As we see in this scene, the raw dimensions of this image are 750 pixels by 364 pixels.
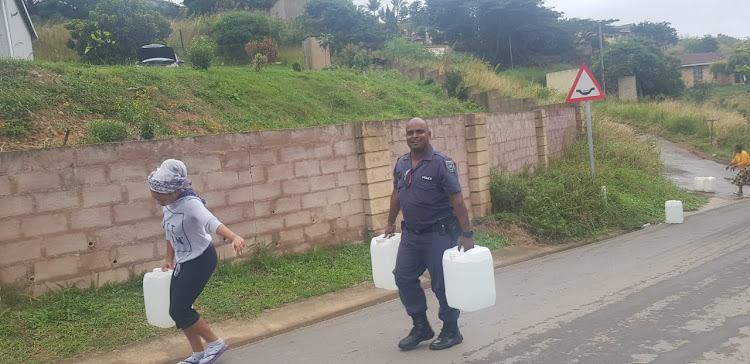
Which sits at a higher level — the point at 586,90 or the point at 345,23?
the point at 345,23

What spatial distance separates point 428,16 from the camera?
3931cm

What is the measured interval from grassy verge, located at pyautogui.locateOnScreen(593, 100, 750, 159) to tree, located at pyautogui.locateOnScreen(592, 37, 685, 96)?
8181 millimetres

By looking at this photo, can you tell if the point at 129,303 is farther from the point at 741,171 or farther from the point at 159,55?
the point at 741,171

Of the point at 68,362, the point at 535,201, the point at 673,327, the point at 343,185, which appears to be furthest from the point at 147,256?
the point at 535,201

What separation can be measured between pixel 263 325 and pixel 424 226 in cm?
197

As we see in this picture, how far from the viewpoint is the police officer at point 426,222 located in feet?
13.2

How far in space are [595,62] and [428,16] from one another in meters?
11.5

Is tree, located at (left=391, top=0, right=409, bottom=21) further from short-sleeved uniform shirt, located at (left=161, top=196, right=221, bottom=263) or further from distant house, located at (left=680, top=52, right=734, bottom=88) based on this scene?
short-sleeved uniform shirt, located at (left=161, top=196, right=221, bottom=263)

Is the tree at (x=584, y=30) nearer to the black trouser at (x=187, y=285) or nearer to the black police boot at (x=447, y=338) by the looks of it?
the black police boot at (x=447, y=338)

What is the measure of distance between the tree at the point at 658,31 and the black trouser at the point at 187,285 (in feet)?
247

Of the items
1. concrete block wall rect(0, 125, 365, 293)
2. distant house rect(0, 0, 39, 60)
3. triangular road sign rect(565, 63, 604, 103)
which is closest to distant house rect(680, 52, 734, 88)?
triangular road sign rect(565, 63, 604, 103)

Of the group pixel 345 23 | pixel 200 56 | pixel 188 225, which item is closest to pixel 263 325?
pixel 188 225

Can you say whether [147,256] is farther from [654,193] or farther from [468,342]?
[654,193]

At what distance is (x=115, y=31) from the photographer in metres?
16.0
